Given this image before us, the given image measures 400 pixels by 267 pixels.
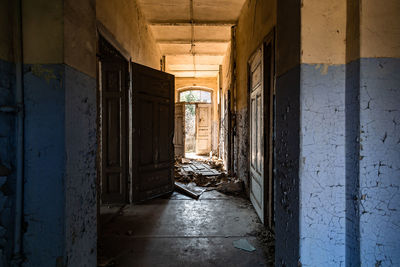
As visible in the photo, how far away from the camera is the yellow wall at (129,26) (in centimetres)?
273

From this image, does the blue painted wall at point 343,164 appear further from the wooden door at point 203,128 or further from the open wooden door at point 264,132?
the wooden door at point 203,128

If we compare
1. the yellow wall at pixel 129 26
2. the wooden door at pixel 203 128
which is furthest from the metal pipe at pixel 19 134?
the wooden door at pixel 203 128

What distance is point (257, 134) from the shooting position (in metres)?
3.34

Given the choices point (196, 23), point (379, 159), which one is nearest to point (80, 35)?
point (379, 159)

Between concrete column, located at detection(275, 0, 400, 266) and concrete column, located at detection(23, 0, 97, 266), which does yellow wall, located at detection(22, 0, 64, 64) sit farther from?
concrete column, located at detection(275, 0, 400, 266)

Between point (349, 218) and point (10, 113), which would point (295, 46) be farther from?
point (10, 113)

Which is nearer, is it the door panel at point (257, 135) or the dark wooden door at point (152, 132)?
the door panel at point (257, 135)

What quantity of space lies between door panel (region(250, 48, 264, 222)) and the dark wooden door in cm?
158

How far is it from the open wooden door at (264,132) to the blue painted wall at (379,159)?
1.41 meters

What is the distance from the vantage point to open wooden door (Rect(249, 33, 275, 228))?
2.79 meters

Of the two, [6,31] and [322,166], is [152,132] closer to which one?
[6,31]

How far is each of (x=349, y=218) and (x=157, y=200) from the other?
3.18 m

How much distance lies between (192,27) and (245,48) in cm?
181

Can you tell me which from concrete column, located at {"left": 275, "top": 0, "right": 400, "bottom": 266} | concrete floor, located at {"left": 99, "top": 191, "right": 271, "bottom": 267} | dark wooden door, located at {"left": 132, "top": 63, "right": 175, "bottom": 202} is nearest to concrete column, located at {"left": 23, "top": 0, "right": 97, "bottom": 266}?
concrete floor, located at {"left": 99, "top": 191, "right": 271, "bottom": 267}
